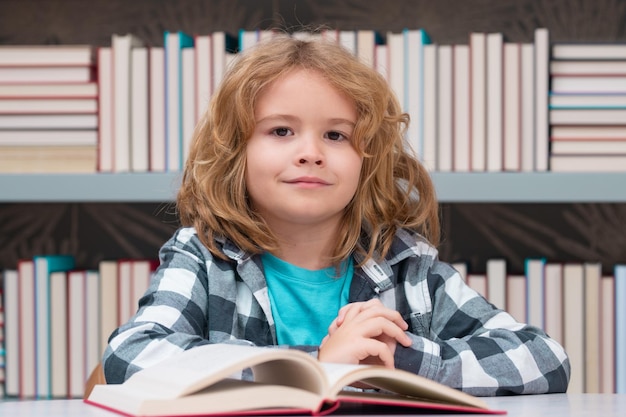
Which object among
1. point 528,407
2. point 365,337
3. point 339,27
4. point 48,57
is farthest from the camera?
point 339,27

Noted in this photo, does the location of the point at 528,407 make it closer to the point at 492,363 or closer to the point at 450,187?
the point at 492,363

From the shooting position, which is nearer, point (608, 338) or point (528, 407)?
point (528, 407)

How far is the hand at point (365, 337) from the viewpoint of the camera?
923 mm

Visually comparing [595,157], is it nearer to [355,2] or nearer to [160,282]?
[355,2]

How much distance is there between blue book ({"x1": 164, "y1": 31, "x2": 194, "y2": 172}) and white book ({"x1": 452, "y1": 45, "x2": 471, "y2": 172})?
0.53 metres

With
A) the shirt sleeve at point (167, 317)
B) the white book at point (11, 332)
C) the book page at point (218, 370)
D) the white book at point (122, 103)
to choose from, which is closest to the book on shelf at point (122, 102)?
the white book at point (122, 103)

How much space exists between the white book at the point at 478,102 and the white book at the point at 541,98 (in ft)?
0.32

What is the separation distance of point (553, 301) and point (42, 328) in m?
1.03

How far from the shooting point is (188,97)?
175 centimetres

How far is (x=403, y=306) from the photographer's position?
126 cm

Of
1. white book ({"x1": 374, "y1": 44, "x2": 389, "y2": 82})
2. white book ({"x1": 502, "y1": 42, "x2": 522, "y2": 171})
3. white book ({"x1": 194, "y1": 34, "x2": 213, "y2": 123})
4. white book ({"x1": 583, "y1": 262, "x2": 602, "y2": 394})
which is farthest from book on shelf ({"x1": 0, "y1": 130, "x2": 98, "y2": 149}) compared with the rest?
white book ({"x1": 583, "y1": 262, "x2": 602, "y2": 394})

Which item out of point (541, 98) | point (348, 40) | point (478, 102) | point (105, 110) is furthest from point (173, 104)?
point (541, 98)

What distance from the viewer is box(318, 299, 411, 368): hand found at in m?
0.92

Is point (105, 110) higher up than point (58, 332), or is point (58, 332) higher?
point (105, 110)
